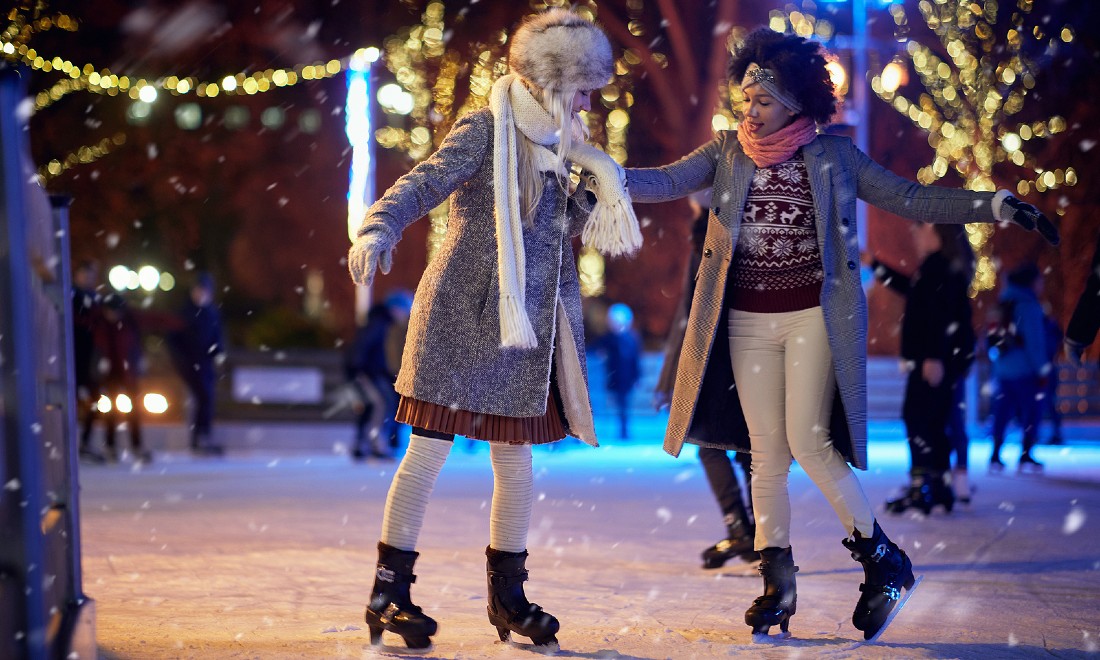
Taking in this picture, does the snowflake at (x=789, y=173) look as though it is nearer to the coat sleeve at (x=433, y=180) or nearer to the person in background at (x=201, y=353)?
the coat sleeve at (x=433, y=180)

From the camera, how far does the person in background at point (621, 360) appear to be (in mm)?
15422

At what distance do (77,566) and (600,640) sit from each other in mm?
1536

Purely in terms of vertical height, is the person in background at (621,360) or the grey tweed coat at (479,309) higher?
the grey tweed coat at (479,309)

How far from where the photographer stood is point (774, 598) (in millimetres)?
4039

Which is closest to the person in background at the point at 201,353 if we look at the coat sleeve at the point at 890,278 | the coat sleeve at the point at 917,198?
the coat sleeve at the point at 890,278

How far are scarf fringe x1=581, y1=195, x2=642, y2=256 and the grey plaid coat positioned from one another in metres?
0.19

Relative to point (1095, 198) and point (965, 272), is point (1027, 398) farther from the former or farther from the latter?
point (1095, 198)

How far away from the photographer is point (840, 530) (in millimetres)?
6754

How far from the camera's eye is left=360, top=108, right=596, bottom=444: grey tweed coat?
3.81m

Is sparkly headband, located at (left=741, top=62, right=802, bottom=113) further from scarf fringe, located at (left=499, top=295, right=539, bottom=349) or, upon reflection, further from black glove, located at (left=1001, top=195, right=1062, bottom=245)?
scarf fringe, located at (left=499, top=295, right=539, bottom=349)

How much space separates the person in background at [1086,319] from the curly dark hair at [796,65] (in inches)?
43.5

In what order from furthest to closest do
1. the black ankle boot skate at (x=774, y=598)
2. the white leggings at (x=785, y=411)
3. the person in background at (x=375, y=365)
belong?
the person in background at (x=375, y=365)
the white leggings at (x=785, y=411)
the black ankle boot skate at (x=774, y=598)

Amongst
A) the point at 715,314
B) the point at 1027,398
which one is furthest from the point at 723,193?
the point at 1027,398

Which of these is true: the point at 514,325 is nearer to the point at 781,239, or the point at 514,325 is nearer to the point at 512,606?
the point at 512,606
